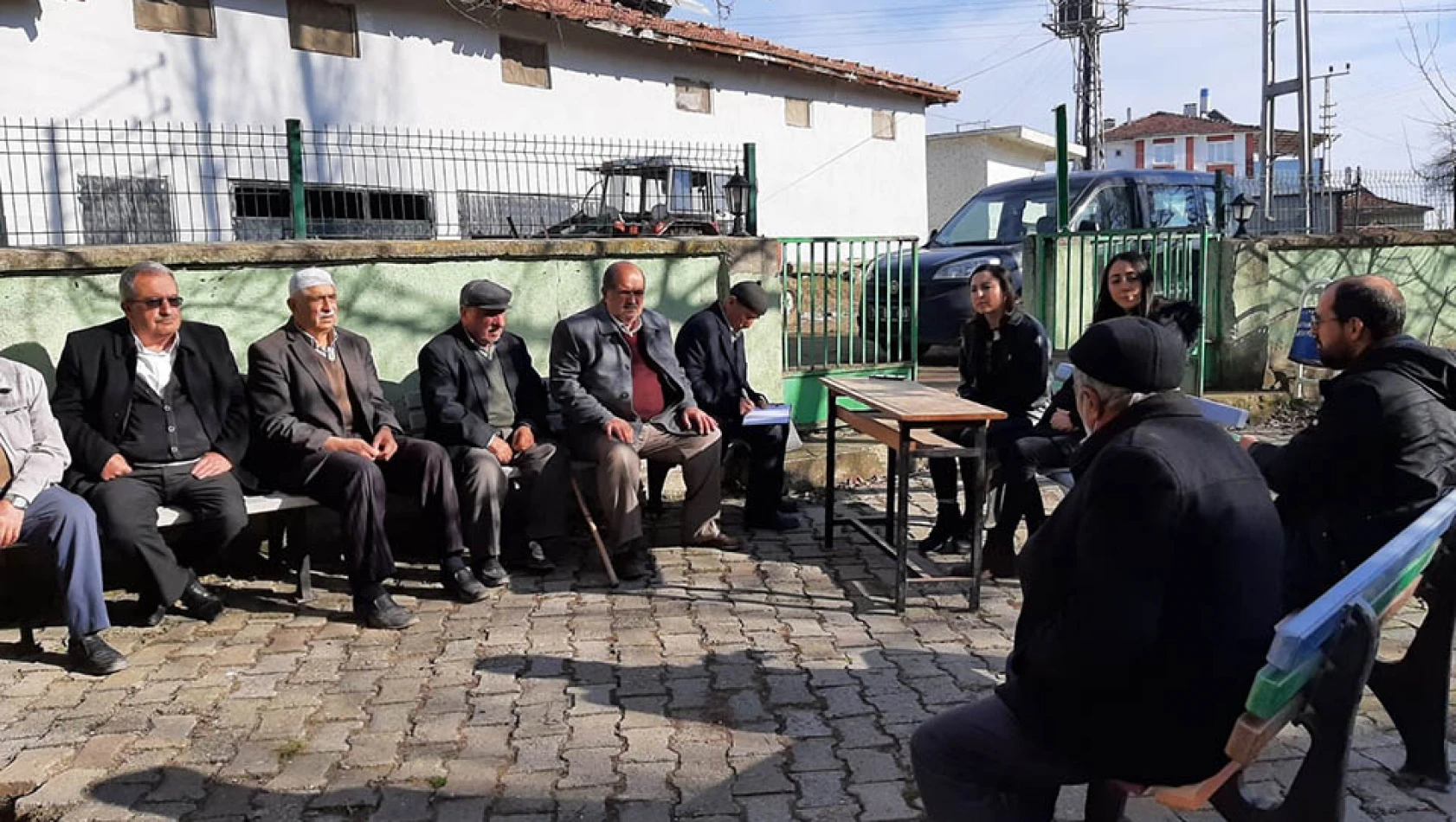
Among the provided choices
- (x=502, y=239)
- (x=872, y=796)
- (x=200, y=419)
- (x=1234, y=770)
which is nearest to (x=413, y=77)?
(x=502, y=239)

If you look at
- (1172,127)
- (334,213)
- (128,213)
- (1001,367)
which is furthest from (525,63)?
(1172,127)

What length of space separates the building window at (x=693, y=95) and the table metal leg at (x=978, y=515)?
46.4 ft

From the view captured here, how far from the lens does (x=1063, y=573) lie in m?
2.21

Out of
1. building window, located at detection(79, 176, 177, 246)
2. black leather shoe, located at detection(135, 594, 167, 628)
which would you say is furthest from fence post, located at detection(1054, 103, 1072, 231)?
black leather shoe, located at detection(135, 594, 167, 628)

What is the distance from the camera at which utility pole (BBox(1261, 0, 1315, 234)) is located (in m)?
13.2

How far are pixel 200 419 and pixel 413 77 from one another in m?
10.6

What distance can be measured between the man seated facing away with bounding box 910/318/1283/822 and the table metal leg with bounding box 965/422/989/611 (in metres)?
2.29

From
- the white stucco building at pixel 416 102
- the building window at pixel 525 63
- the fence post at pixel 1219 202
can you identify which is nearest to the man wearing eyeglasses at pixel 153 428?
the white stucco building at pixel 416 102

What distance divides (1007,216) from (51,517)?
8107 millimetres

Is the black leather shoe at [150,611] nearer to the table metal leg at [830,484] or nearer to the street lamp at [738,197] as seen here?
the table metal leg at [830,484]

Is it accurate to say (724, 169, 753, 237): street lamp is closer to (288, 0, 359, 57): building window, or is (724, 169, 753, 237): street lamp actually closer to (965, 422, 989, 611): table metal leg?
(965, 422, 989, 611): table metal leg

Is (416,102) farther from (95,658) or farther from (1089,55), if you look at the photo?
(1089,55)

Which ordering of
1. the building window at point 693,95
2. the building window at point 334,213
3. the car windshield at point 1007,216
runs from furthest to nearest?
the building window at point 693,95 < the car windshield at point 1007,216 < the building window at point 334,213

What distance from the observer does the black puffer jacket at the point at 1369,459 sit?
319 centimetres
